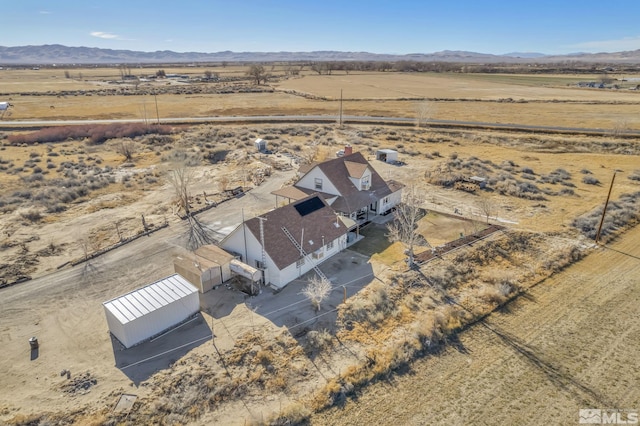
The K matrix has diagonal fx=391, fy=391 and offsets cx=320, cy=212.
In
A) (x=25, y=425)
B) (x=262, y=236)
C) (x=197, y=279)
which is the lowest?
(x=25, y=425)

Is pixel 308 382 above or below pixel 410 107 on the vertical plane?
below

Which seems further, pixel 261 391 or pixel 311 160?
pixel 311 160

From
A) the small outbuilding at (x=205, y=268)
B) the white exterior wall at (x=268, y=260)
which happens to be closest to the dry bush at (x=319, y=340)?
the white exterior wall at (x=268, y=260)

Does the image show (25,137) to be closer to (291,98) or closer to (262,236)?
(262,236)

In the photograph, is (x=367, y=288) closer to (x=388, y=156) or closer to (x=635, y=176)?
(x=388, y=156)

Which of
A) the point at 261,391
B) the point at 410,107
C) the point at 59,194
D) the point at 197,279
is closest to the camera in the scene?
the point at 261,391

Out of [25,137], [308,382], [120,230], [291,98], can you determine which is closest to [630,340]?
[308,382]

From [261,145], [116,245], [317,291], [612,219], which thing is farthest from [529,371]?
[261,145]

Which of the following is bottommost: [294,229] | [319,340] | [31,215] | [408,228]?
[319,340]
